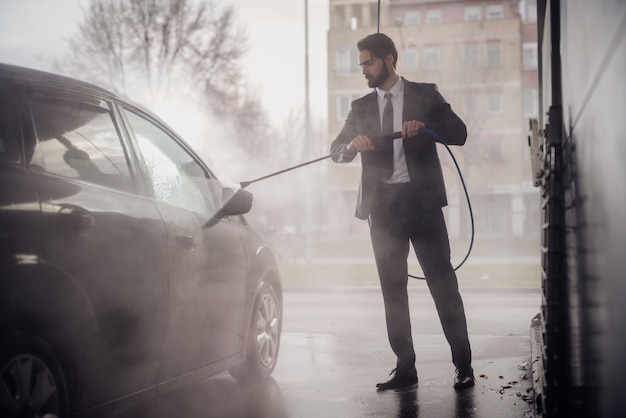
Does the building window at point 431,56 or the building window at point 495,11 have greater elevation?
the building window at point 495,11

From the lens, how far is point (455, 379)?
5281mm

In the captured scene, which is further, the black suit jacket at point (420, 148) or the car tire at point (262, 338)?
the car tire at point (262, 338)

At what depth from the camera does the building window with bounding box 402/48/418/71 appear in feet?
148

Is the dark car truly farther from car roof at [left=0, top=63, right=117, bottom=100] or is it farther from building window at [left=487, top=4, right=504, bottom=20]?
building window at [left=487, top=4, right=504, bottom=20]

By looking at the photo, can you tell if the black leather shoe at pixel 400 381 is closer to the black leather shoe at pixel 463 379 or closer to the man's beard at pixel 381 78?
the black leather shoe at pixel 463 379

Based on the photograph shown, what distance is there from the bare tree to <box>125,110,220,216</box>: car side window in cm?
1789

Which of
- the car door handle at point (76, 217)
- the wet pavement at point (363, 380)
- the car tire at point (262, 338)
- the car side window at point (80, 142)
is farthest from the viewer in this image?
the car tire at point (262, 338)

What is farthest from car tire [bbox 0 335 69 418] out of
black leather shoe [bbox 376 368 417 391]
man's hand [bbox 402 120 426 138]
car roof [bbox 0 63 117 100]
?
man's hand [bbox 402 120 426 138]

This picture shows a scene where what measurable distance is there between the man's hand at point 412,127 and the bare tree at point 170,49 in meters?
18.1

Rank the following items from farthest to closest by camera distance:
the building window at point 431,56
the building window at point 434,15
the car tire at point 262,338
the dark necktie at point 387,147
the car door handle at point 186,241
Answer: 1. the building window at point 434,15
2. the building window at point 431,56
3. the car tire at point 262,338
4. the dark necktie at point 387,147
5. the car door handle at point 186,241

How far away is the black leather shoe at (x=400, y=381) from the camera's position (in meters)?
5.25

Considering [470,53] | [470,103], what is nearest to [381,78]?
[470,103]

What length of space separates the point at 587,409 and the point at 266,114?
83.8 ft

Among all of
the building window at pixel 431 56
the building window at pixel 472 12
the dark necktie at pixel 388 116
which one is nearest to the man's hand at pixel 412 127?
the dark necktie at pixel 388 116
